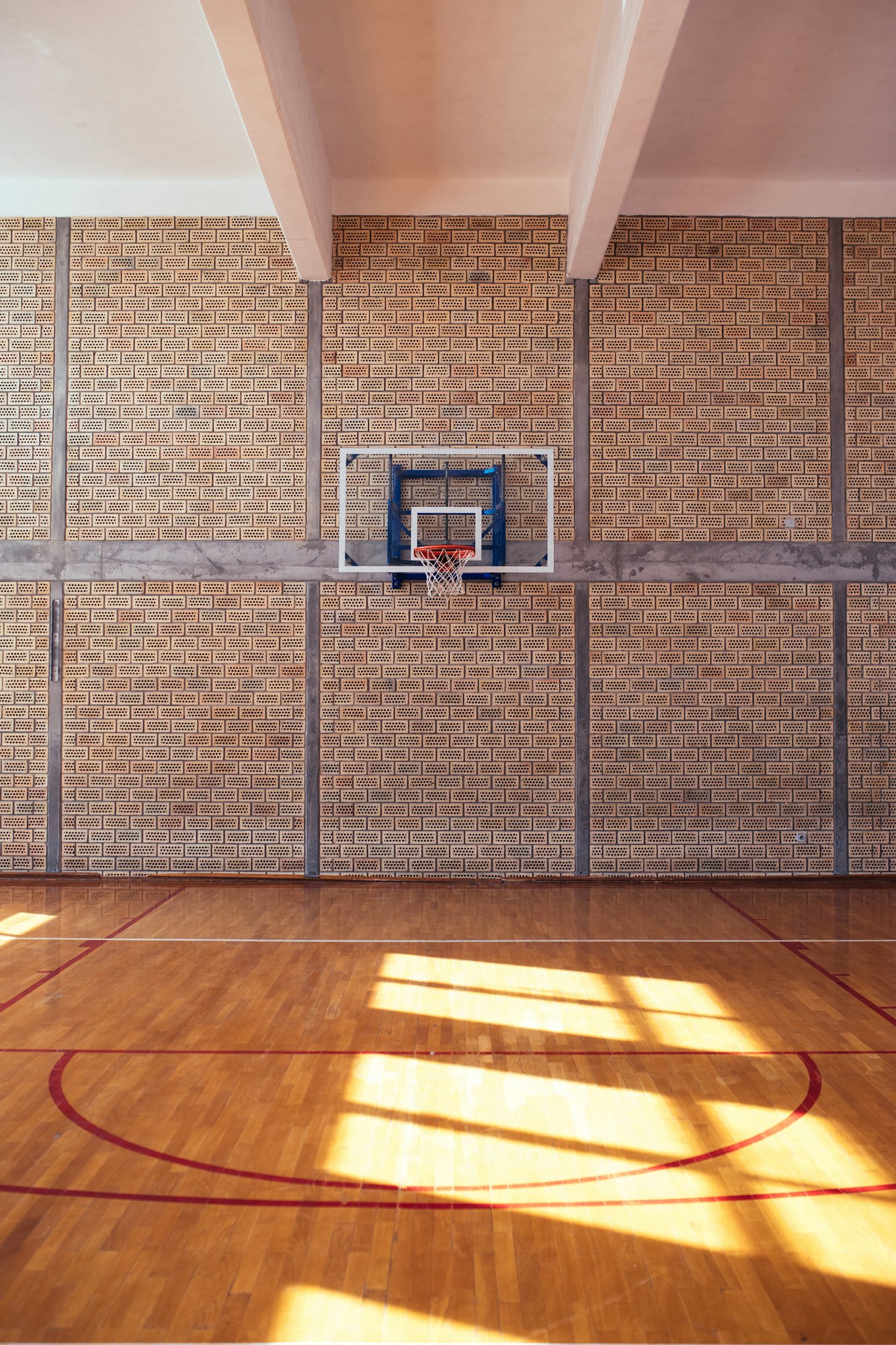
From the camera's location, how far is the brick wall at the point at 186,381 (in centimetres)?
961

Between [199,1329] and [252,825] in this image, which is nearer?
[199,1329]

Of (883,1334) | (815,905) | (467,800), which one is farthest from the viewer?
(467,800)

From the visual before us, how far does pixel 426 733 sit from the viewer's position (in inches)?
374

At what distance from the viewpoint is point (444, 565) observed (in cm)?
921

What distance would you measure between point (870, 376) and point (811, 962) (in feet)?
20.0

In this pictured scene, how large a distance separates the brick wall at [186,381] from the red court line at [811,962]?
546 cm

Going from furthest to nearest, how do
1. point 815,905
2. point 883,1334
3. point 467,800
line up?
point 467,800, point 815,905, point 883,1334

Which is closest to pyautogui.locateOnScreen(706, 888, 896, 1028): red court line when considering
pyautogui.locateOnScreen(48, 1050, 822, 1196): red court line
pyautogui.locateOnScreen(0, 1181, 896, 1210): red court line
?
pyautogui.locateOnScreen(48, 1050, 822, 1196): red court line

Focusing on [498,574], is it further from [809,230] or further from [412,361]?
[809,230]

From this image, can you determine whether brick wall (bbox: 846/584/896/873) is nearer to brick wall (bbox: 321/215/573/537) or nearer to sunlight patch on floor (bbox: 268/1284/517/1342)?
brick wall (bbox: 321/215/573/537)

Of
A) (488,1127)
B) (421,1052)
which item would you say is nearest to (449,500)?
(421,1052)

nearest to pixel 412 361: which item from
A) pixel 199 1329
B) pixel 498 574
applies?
pixel 498 574

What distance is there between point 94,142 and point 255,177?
1.51 m

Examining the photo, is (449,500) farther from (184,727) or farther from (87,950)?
(87,950)
